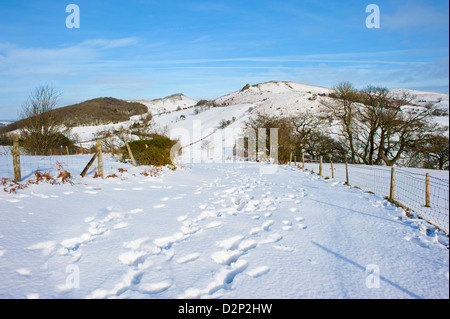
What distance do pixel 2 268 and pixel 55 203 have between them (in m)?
2.31

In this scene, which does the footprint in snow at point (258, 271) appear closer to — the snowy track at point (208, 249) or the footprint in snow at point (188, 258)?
the snowy track at point (208, 249)

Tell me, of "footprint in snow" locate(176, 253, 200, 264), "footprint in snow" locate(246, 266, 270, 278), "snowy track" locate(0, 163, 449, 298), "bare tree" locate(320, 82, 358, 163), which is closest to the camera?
"snowy track" locate(0, 163, 449, 298)

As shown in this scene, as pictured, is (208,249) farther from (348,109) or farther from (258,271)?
(348,109)

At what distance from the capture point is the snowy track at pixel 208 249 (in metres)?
2.32

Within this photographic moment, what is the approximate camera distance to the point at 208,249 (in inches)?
123

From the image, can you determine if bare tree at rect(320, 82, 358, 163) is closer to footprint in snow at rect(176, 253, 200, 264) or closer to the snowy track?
the snowy track

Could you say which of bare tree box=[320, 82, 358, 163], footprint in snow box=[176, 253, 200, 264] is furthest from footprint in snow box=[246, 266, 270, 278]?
bare tree box=[320, 82, 358, 163]

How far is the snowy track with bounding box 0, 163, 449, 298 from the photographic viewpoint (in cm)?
232

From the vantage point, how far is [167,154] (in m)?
10.7

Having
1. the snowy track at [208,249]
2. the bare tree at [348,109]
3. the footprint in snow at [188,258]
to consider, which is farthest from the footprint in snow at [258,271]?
the bare tree at [348,109]

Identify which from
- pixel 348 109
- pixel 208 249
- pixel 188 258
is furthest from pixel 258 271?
pixel 348 109
